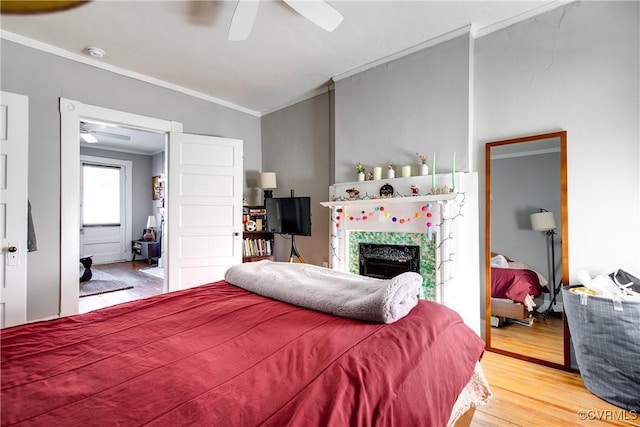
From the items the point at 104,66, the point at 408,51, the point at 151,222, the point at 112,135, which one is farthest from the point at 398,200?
the point at 151,222

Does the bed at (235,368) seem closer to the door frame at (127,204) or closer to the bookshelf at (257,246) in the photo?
the bookshelf at (257,246)

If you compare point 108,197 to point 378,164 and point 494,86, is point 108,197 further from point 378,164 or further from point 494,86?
point 494,86

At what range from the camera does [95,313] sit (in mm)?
1379

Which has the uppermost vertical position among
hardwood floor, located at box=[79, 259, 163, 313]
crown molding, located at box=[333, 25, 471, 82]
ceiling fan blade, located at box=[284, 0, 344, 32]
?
crown molding, located at box=[333, 25, 471, 82]

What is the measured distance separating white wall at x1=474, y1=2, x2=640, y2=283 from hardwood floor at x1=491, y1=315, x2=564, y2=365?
0.41 metres

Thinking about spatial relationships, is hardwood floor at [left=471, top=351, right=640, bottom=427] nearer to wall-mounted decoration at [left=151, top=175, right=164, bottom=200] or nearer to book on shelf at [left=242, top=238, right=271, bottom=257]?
book on shelf at [left=242, top=238, right=271, bottom=257]

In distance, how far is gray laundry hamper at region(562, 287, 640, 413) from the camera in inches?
66.3

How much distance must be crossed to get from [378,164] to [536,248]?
1564mm

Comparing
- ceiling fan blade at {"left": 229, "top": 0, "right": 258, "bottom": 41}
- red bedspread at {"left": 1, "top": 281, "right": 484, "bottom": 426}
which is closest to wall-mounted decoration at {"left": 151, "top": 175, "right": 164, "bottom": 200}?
ceiling fan blade at {"left": 229, "top": 0, "right": 258, "bottom": 41}

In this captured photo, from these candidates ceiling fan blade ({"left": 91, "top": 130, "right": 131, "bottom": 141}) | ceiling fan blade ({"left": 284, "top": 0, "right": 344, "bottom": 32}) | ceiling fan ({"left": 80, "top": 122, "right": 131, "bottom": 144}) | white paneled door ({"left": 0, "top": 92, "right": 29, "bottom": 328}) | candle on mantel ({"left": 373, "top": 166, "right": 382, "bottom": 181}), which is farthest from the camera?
ceiling fan blade ({"left": 91, "top": 130, "right": 131, "bottom": 141})

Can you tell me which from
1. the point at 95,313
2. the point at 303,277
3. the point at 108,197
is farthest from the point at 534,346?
the point at 108,197

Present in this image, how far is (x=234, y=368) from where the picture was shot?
2.93 ft

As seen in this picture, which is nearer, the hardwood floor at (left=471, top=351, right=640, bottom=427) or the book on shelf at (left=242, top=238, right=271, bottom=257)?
the hardwood floor at (left=471, top=351, right=640, bottom=427)

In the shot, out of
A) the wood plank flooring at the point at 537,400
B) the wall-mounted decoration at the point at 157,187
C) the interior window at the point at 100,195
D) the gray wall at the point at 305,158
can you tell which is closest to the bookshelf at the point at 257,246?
the gray wall at the point at 305,158
